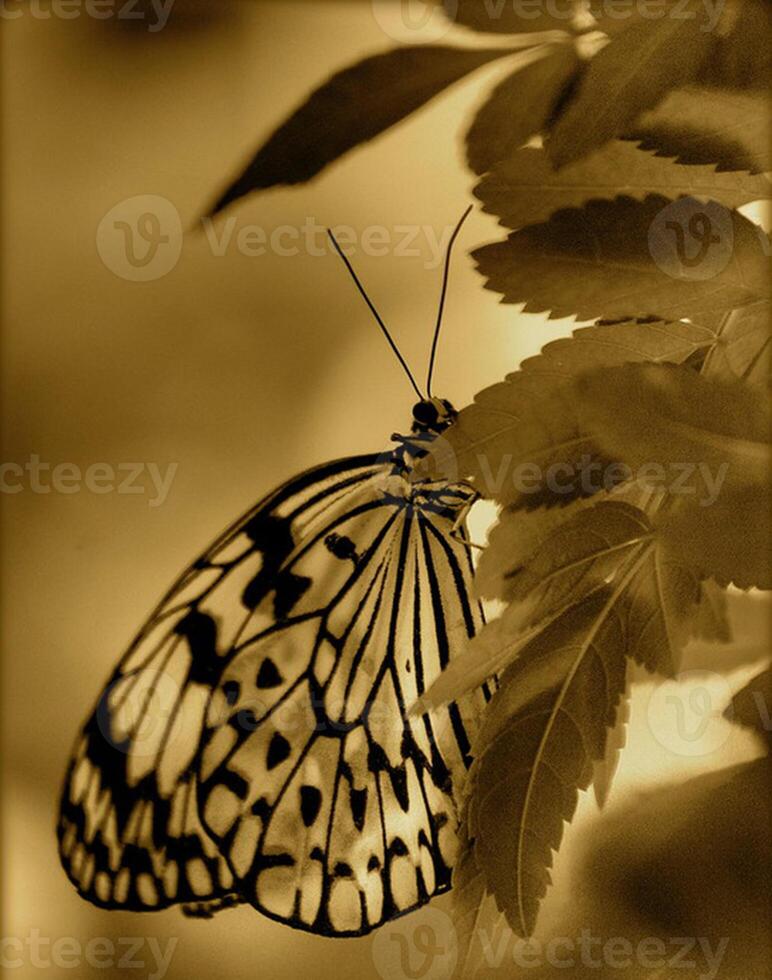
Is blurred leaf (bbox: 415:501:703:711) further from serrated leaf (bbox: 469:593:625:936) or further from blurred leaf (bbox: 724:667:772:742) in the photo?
blurred leaf (bbox: 724:667:772:742)

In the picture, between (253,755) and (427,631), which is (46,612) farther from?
(427,631)

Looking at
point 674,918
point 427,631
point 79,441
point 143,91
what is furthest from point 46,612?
point 674,918

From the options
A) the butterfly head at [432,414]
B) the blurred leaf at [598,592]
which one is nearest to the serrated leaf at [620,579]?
the blurred leaf at [598,592]

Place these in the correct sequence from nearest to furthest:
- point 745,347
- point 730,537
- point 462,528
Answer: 1. point 730,537
2. point 745,347
3. point 462,528

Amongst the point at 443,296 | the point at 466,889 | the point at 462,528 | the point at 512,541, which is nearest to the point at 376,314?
the point at 443,296

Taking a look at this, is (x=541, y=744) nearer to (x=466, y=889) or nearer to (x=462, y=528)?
(x=466, y=889)

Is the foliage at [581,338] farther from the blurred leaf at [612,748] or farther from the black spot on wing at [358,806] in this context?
the black spot on wing at [358,806]
